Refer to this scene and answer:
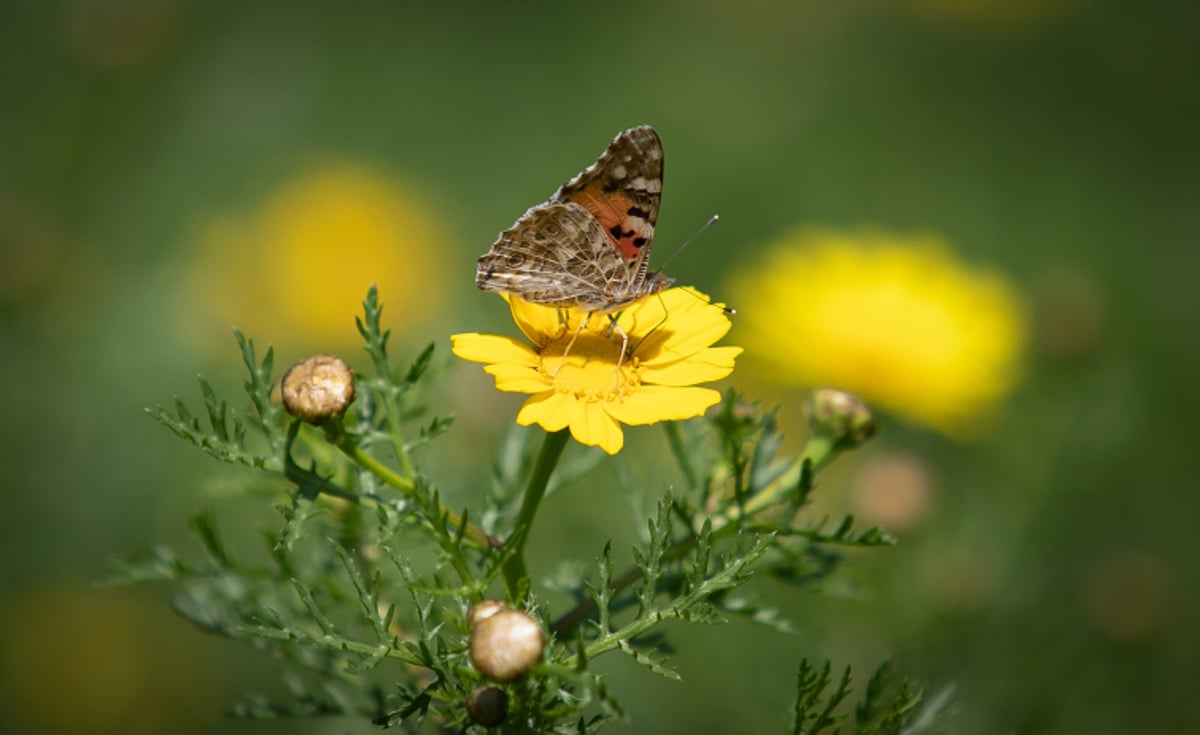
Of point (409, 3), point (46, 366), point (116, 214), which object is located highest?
point (409, 3)

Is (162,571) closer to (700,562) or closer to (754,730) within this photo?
(700,562)

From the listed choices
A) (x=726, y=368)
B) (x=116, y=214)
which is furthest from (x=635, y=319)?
(x=116, y=214)

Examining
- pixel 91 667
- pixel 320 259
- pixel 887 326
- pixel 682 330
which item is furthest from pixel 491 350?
pixel 320 259

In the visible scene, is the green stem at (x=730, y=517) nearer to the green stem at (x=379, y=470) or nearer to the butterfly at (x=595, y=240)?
the green stem at (x=379, y=470)

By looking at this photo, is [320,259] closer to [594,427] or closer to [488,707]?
[594,427]

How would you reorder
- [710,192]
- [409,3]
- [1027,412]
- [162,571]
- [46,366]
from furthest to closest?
[409,3] < [710,192] < [1027,412] < [46,366] < [162,571]

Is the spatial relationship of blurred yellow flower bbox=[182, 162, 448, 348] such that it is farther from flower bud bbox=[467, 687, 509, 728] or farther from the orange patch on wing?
flower bud bbox=[467, 687, 509, 728]

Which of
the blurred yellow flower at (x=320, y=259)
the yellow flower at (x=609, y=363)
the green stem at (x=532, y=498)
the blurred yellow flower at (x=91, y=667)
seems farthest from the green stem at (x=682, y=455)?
the blurred yellow flower at (x=320, y=259)

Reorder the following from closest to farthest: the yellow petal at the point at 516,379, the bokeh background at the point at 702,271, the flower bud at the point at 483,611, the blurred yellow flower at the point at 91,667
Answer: the flower bud at the point at 483,611
the yellow petal at the point at 516,379
the bokeh background at the point at 702,271
the blurred yellow flower at the point at 91,667
